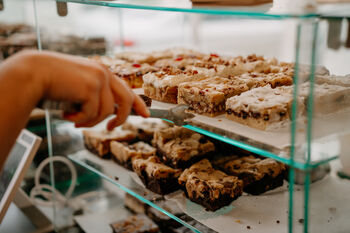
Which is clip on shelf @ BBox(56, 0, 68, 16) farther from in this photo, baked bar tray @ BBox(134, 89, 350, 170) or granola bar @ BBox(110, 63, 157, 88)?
baked bar tray @ BBox(134, 89, 350, 170)

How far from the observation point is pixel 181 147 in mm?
1751

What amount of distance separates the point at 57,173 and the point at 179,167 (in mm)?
1020

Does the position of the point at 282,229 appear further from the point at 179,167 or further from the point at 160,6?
the point at 160,6

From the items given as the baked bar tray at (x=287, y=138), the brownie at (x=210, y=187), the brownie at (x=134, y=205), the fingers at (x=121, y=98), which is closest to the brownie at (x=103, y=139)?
the brownie at (x=134, y=205)

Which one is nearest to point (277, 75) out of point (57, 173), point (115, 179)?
point (115, 179)

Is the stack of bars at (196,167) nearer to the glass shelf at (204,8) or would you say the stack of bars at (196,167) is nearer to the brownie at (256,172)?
the brownie at (256,172)

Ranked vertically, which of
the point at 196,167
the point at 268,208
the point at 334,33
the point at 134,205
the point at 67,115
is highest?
the point at 334,33

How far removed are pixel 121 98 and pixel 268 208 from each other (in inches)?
29.8

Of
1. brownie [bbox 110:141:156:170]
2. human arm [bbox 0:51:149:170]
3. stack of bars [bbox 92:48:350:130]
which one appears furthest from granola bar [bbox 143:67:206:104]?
human arm [bbox 0:51:149:170]

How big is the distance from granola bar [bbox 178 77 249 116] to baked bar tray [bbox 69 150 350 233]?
1.23 feet

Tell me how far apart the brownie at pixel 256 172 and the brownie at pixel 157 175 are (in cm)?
20

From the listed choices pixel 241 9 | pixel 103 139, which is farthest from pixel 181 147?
pixel 241 9

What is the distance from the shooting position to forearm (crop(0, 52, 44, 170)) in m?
0.88

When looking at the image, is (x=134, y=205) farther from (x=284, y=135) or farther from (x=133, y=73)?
(x=284, y=135)
